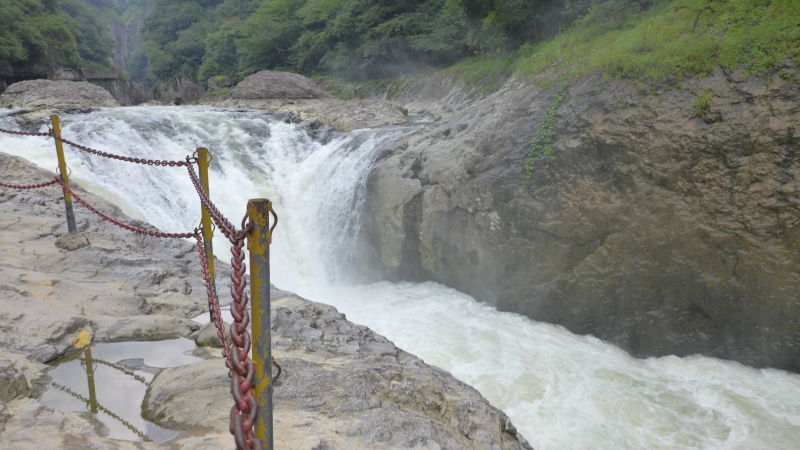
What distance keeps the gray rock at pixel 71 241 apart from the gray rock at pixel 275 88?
14.9 m

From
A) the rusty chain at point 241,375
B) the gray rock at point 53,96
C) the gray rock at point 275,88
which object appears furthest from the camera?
the gray rock at point 275,88

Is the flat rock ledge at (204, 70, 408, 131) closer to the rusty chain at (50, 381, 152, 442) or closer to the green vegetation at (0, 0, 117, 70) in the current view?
the rusty chain at (50, 381, 152, 442)

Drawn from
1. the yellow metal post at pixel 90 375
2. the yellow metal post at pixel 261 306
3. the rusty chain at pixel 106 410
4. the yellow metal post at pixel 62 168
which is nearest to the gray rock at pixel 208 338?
the yellow metal post at pixel 90 375

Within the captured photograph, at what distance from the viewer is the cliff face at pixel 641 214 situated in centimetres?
548

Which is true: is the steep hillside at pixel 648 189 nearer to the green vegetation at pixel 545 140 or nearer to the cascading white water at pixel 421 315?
the green vegetation at pixel 545 140

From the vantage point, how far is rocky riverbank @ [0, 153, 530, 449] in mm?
2424

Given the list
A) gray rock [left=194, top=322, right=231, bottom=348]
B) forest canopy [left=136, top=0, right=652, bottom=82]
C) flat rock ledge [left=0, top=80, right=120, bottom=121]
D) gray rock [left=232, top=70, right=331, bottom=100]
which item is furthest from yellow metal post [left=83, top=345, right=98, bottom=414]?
gray rock [left=232, top=70, right=331, bottom=100]

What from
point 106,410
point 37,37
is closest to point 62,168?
point 106,410

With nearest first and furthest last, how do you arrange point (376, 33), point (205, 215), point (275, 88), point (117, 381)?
1. point (117, 381)
2. point (205, 215)
3. point (275, 88)
4. point (376, 33)

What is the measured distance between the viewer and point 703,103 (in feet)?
18.9

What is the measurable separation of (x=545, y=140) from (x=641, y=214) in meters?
1.64

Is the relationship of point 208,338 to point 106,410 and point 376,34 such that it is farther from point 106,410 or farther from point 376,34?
point 376,34

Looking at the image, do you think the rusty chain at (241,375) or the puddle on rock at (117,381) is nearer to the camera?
the rusty chain at (241,375)

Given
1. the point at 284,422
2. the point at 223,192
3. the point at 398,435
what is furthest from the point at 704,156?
the point at 223,192
